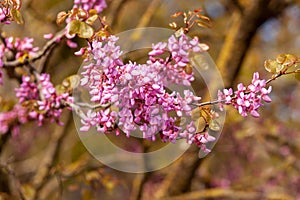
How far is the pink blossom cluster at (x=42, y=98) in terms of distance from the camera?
72.1 inches

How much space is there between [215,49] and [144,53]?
2.57 meters

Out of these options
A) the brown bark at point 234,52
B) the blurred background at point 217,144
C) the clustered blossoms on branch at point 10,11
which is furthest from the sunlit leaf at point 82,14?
the brown bark at point 234,52

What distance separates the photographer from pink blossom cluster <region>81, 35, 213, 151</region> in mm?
1314

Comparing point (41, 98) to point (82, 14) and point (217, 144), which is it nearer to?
point (82, 14)

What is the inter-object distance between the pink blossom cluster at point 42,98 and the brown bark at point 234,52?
165 centimetres

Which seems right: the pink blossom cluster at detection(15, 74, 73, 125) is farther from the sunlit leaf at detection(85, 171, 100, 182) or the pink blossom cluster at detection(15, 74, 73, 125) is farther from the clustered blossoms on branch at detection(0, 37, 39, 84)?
the sunlit leaf at detection(85, 171, 100, 182)

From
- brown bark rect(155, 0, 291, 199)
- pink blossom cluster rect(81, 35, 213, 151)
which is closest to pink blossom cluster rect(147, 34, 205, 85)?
pink blossom cluster rect(81, 35, 213, 151)

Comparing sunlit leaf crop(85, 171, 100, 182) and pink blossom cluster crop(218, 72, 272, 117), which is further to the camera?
sunlit leaf crop(85, 171, 100, 182)

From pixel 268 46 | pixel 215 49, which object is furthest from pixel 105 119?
pixel 268 46

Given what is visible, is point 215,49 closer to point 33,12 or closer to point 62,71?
point 62,71

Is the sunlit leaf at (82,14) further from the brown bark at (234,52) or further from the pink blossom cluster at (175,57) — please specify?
the brown bark at (234,52)

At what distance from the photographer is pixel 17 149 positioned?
16.8ft

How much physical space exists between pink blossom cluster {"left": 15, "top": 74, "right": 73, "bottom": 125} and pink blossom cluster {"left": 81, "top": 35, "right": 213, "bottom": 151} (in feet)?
1.24

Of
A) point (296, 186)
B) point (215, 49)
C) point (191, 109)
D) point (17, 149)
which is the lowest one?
point (17, 149)
